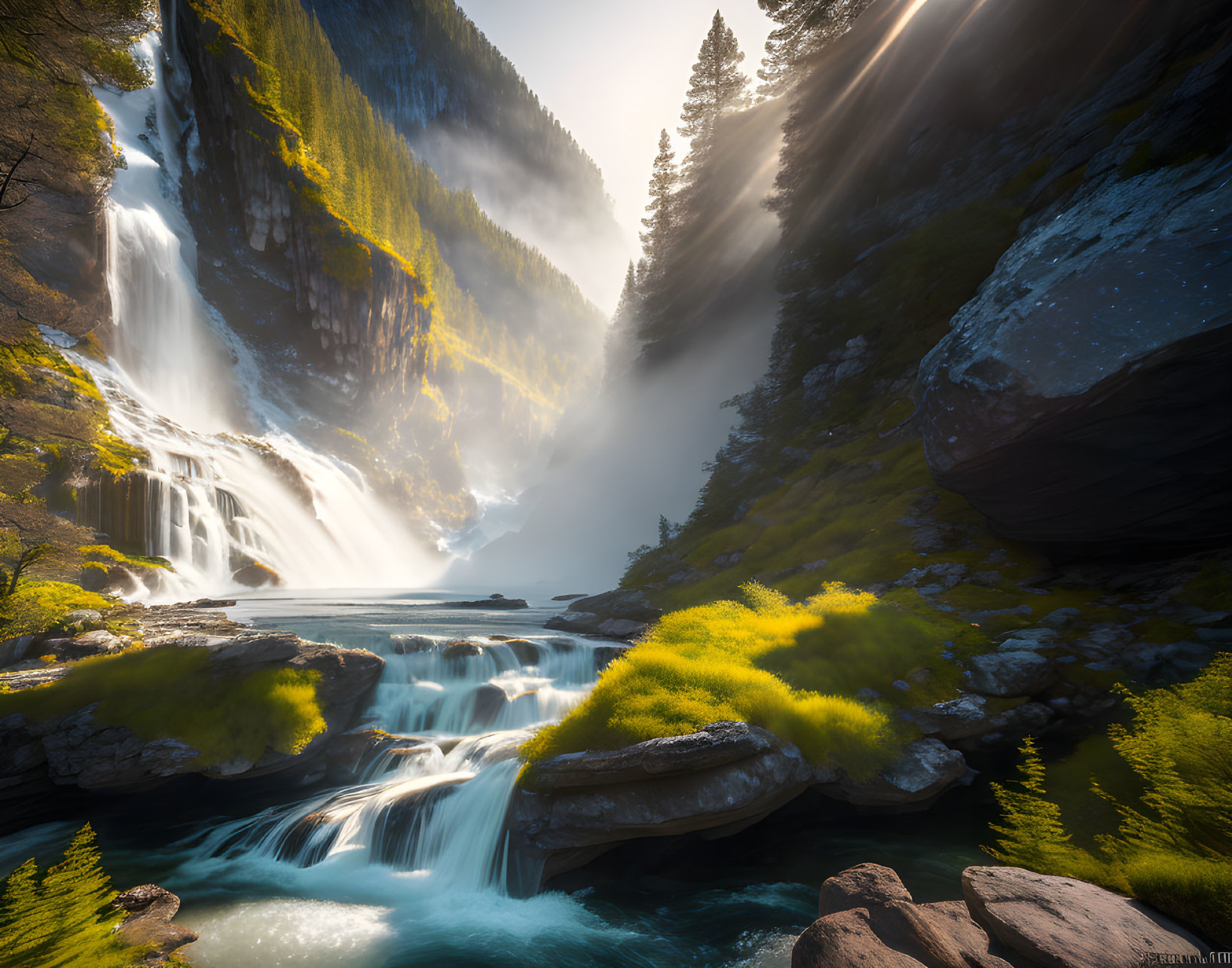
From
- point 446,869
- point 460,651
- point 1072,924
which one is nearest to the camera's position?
point 1072,924

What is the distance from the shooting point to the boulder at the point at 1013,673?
9141 millimetres

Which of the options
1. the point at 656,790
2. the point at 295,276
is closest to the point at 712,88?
the point at 295,276

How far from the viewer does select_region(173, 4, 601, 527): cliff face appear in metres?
60.8

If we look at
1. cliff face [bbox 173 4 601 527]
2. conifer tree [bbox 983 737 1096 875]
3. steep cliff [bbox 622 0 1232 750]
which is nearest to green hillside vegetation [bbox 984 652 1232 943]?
conifer tree [bbox 983 737 1096 875]

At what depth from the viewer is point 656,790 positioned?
7699mm

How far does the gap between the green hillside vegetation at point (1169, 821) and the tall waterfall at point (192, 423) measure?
4640 centimetres

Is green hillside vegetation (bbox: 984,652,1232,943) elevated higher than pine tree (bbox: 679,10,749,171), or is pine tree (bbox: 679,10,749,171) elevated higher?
pine tree (bbox: 679,10,749,171)

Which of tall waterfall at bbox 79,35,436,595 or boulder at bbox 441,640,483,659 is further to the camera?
tall waterfall at bbox 79,35,436,595

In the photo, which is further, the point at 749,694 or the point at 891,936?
the point at 749,694

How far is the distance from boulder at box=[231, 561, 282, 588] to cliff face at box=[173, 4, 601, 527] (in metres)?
34.9

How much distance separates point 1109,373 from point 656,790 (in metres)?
12.5

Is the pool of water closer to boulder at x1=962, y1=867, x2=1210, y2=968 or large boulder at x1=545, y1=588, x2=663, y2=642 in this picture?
boulder at x1=962, y1=867, x2=1210, y2=968

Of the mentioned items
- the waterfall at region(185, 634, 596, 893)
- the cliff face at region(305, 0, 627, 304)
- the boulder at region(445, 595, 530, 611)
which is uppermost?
the cliff face at region(305, 0, 627, 304)

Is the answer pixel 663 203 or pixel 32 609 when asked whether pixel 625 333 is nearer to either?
pixel 663 203
